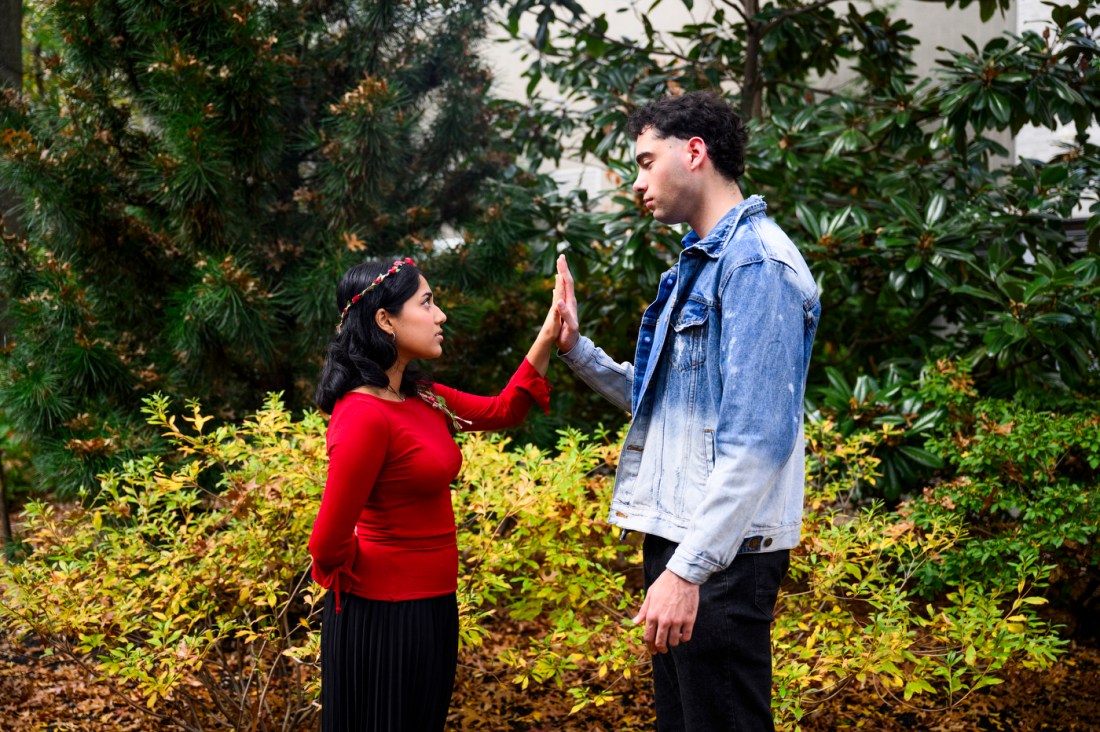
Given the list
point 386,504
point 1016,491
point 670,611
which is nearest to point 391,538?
point 386,504

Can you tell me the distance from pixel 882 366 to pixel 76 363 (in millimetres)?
3691

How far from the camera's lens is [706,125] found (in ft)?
6.53

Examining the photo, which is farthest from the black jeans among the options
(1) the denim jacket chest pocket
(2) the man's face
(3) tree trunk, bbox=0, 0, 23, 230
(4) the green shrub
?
(3) tree trunk, bbox=0, 0, 23, 230

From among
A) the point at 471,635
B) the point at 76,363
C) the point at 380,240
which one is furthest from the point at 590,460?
the point at 76,363

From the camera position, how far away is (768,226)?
197 centimetres

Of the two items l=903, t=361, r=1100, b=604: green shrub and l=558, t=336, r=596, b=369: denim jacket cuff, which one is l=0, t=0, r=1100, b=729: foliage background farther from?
l=558, t=336, r=596, b=369: denim jacket cuff

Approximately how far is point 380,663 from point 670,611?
0.88m

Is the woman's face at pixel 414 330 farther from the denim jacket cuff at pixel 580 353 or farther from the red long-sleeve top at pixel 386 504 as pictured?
the denim jacket cuff at pixel 580 353

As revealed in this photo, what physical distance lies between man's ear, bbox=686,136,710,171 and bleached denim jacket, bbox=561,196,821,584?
12 centimetres

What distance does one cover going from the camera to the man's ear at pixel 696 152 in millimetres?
1991

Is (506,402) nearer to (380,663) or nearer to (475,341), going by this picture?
(380,663)

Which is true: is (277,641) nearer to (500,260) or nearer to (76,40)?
(500,260)

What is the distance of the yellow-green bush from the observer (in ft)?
9.67

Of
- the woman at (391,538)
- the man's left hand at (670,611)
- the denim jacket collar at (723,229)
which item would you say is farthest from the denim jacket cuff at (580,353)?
the man's left hand at (670,611)
